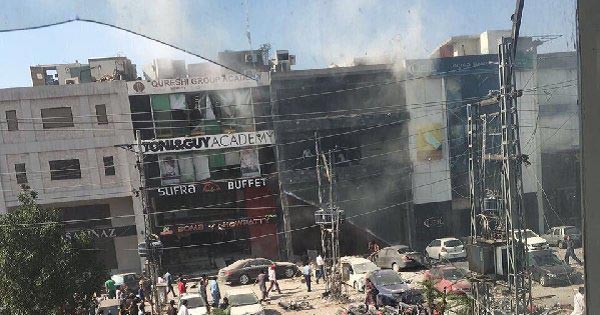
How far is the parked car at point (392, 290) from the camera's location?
11.9m

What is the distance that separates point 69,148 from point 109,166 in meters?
1.81

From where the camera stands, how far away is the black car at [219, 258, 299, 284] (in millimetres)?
16188

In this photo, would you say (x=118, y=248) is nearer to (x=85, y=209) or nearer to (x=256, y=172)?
(x=85, y=209)

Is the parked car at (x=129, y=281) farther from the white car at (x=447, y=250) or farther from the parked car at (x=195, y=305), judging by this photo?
the white car at (x=447, y=250)

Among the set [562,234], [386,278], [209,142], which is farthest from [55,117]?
[562,234]

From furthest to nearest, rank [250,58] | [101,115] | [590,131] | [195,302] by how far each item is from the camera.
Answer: [101,115]
[195,302]
[250,58]
[590,131]

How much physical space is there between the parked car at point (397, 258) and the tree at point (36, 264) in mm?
10468

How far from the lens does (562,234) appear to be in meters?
1.94

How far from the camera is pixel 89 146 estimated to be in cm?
1898

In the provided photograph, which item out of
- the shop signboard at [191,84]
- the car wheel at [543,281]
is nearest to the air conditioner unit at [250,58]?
the car wheel at [543,281]

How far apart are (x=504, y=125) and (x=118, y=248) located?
57.3 ft

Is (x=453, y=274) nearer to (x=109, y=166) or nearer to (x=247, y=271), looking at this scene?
(x=247, y=271)

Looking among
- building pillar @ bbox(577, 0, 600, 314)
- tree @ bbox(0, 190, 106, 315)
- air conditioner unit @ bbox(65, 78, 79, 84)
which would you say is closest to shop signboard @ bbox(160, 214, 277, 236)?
tree @ bbox(0, 190, 106, 315)

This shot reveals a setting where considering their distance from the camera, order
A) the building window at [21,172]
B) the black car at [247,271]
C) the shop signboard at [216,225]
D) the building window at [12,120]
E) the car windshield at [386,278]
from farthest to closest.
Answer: the shop signboard at [216,225]
the building window at [21,172]
the building window at [12,120]
the black car at [247,271]
the car windshield at [386,278]
